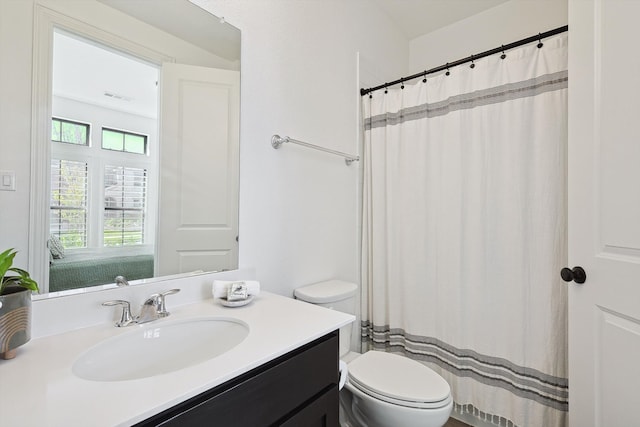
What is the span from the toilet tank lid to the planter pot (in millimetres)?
971

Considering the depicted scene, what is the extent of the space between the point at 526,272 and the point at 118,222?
1.72 metres

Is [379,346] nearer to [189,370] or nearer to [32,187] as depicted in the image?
[189,370]

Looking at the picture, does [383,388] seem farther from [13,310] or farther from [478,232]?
[13,310]

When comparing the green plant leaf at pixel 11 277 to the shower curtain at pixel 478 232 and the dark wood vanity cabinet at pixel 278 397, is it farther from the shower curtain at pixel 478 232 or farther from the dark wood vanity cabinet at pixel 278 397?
the shower curtain at pixel 478 232

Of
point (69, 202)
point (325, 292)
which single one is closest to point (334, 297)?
point (325, 292)

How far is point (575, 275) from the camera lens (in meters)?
1.12

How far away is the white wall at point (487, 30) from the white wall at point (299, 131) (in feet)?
2.13

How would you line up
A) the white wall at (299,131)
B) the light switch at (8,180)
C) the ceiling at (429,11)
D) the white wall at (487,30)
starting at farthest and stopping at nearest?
1. the ceiling at (429,11)
2. the white wall at (487,30)
3. the white wall at (299,131)
4. the light switch at (8,180)

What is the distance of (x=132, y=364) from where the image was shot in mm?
777

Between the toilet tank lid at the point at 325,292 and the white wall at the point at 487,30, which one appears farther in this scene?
the white wall at the point at 487,30

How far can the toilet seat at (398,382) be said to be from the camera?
114 cm

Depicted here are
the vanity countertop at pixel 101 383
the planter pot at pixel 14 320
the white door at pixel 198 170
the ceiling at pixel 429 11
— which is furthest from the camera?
the ceiling at pixel 429 11

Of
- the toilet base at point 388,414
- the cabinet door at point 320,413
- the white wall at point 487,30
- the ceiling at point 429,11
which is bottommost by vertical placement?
the toilet base at point 388,414

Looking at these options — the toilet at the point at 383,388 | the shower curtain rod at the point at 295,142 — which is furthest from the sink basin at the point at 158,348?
the shower curtain rod at the point at 295,142
